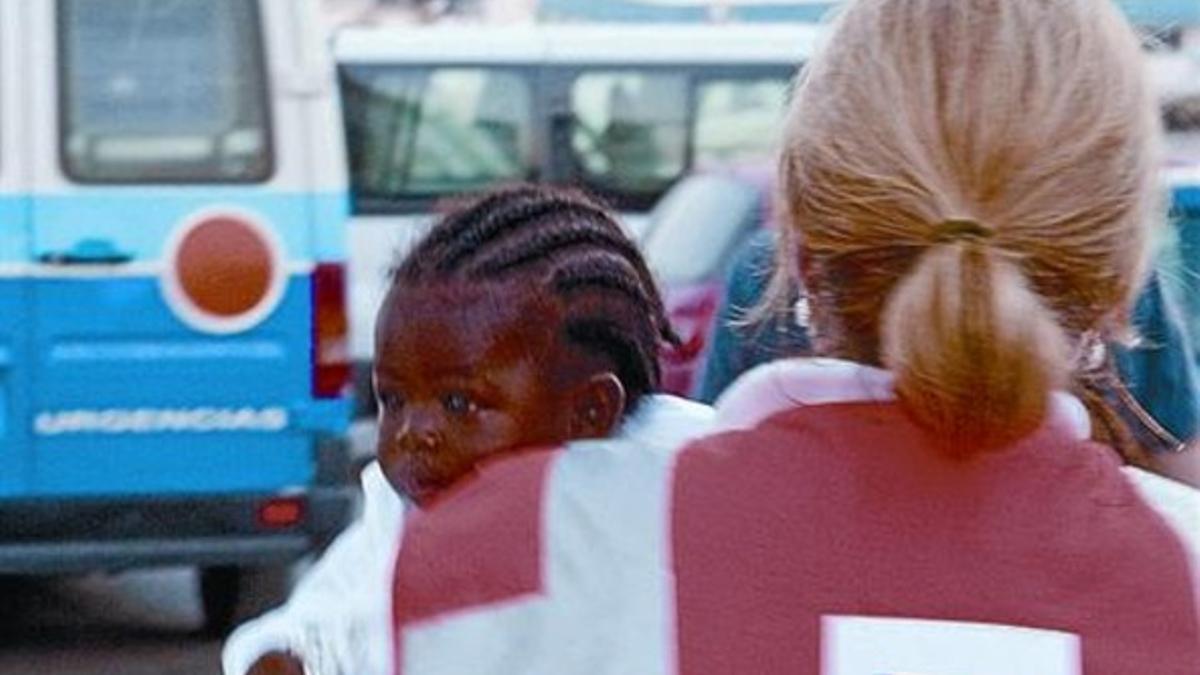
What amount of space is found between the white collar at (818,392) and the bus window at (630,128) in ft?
46.9

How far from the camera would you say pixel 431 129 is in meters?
16.3

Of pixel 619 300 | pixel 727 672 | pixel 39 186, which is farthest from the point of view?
pixel 39 186

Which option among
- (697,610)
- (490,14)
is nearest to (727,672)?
(697,610)

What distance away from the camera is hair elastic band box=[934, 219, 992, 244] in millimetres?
1647

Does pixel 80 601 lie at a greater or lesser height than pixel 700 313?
lesser

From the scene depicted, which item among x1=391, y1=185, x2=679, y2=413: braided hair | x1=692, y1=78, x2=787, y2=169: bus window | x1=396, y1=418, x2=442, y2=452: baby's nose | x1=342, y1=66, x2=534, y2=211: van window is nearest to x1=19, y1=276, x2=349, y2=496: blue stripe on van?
x1=391, y1=185, x2=679, y2=413: braided hair

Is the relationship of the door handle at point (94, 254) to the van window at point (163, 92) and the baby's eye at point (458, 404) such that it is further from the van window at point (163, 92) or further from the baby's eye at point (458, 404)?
the baby's eye at point (458, 404)

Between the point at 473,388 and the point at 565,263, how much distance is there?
4.6 inches

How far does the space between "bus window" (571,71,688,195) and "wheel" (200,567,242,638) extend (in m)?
6.89

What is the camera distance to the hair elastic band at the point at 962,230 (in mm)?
1647

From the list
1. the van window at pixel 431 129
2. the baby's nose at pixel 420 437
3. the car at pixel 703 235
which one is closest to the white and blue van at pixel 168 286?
the car at pixel 703 235

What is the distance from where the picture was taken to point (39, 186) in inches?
315

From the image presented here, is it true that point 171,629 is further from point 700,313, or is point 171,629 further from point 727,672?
point 727,672

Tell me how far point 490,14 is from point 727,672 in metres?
21.5
